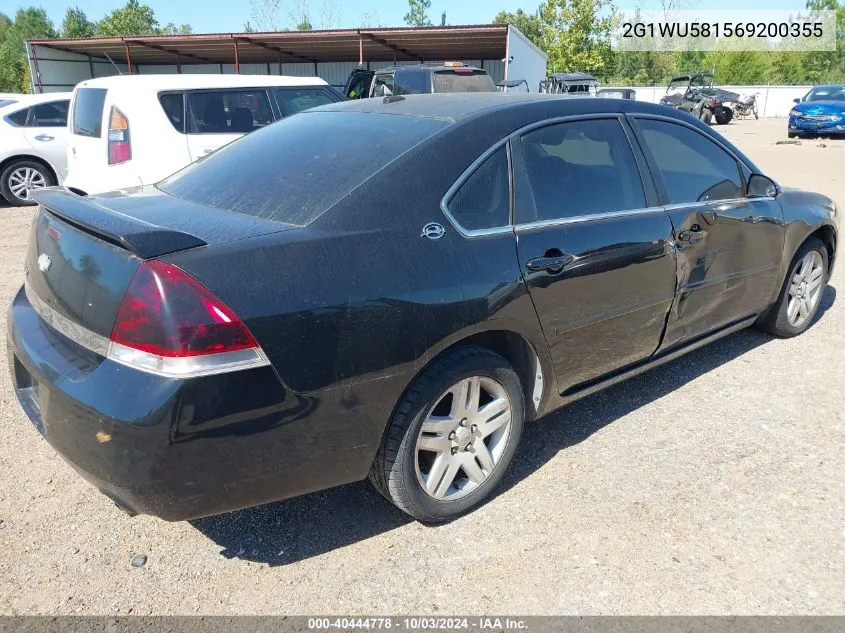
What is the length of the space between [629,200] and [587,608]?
187 centimetres

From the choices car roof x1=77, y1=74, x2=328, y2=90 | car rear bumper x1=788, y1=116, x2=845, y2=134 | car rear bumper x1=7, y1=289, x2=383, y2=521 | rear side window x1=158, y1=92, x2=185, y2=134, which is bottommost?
car rear bumper x1=788, y1=116, x2=845, y2=134

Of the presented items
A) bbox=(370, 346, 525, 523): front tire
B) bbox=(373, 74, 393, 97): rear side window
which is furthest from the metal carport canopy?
bbox=(370, 346, 525, 523): front tire

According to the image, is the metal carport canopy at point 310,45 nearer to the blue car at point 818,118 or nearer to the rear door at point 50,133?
the blue car at point 818,118

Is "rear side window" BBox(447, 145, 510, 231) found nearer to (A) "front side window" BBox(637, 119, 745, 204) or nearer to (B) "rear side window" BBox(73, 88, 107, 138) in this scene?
(A) "front side window" BBox(637, 119, 745, 204)

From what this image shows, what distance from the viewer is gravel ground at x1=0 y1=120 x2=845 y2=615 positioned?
7.62 ft

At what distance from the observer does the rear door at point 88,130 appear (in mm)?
6586

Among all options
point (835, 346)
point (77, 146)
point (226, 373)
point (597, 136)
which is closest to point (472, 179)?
point (597, 136)

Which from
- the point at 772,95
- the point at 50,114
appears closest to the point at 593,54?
the point at 772,95

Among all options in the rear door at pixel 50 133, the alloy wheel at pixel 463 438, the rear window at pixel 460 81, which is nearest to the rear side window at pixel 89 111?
the rear door at pixel 50 133

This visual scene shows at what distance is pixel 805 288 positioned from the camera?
4.66 m

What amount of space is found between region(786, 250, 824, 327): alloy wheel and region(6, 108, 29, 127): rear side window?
10038mm

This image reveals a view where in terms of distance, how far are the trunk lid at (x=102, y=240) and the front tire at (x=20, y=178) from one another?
8.31 m

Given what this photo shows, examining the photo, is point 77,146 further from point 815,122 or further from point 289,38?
point 815,122

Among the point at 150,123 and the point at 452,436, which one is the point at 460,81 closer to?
the point at 150,123
